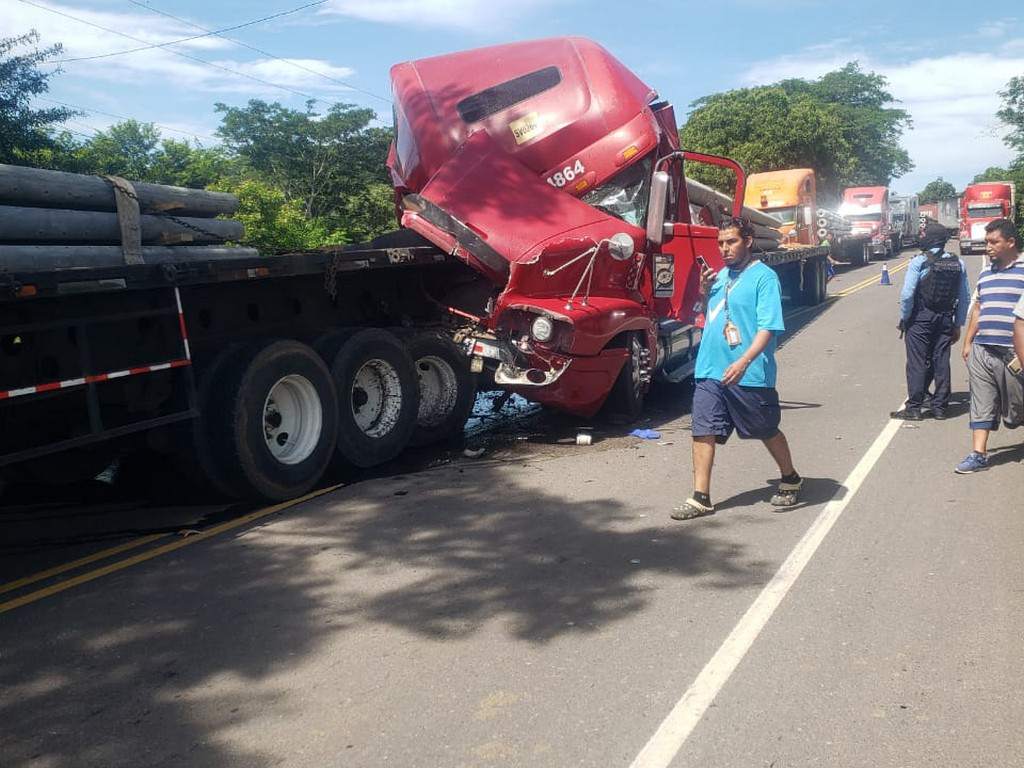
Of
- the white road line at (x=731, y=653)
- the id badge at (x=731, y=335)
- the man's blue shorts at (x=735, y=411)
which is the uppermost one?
the id badge at (x=731, y=335)

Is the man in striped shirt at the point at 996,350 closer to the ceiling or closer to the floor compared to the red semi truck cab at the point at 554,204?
closer to the floor

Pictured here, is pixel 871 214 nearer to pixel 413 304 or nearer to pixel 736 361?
pixel 413 304

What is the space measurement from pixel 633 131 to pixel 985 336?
3586 millimetres

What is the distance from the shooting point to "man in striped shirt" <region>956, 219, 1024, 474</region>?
22.3 feet

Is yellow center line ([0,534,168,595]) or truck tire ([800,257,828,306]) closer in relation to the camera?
yellow center line ([0,534,168,595])

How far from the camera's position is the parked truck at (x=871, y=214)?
3856 cm

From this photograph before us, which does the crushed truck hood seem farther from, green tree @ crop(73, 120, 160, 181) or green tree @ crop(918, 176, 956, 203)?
green tree @ crop(918, 176, 956, 203)

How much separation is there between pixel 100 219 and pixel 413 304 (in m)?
2.97

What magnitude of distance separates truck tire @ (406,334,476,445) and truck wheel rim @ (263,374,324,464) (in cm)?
153

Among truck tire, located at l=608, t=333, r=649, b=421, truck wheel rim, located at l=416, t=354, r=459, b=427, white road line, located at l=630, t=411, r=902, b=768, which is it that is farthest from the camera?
truck tire, located at l=608, t=333, r=649, b=421

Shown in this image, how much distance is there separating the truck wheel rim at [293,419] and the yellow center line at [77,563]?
3.60 feet

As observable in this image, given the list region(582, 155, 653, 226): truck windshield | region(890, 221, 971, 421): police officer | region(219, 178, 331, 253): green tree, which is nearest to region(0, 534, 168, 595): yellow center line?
region(582, 155, 653, 226): truck windshield

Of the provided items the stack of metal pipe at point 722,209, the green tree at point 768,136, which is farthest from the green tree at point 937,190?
the stack of metal pipe at point 722,209

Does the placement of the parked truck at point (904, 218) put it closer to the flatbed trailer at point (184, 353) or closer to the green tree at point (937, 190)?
the flatbed trailer at point (184, 353)
